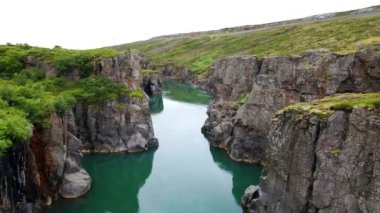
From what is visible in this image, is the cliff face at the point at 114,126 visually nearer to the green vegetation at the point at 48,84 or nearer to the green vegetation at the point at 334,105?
the green vegetation at the point at 48,84

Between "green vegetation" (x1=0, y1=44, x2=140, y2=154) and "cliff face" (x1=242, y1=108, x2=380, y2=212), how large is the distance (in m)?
22.0

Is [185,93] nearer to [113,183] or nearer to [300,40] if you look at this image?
[300,40]

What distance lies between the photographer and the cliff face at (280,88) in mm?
48719

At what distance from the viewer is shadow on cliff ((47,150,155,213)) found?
44312 millimetres

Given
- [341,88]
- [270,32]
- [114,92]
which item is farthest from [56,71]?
[270,32]

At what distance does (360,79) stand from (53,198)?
33891 mm

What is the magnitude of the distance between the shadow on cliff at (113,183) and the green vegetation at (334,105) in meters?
20.9

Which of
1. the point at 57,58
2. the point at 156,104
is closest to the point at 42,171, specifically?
the point at 57,58

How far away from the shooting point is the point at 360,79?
48.5m

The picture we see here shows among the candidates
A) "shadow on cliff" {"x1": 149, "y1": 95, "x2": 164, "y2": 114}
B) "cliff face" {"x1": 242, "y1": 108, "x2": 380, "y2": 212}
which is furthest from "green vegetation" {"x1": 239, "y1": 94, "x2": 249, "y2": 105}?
"shadow on cliff" {"x1": 149, "y1": 95, "x2": 164, "y2": 114}

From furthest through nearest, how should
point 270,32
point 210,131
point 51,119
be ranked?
point 270,32
point 210,131
point 51,119

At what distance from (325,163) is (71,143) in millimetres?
28391

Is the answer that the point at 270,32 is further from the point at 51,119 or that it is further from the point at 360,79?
the point at 51,119

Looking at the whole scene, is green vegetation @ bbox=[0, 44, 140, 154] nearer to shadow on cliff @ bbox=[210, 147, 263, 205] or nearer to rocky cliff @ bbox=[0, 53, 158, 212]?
rocky cliff @ bbox=[0, 53, 158, 212]
